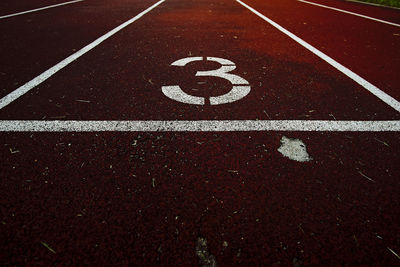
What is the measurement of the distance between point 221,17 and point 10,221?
7.33 metres

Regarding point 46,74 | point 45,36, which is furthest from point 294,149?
point 45,36

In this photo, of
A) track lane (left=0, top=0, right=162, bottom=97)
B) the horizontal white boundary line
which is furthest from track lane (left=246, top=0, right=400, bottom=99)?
track lane (left=0, top=0, right=162, bottom=97)

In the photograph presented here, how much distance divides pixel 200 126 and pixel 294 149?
866 millimetres

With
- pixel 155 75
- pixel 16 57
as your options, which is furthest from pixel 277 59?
pixel 16 57

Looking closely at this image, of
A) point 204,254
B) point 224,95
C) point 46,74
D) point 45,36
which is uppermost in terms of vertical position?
point 45,36

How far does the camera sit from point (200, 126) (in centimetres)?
244

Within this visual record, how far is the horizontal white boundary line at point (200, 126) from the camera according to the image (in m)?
2.38

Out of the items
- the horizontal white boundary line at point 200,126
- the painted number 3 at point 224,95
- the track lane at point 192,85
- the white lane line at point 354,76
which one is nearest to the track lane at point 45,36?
the track lane at point 192,85

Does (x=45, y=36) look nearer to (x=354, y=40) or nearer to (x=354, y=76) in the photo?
(x=354, y=76)

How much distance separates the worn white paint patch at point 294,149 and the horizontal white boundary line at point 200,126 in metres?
0.18

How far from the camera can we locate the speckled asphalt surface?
4.76 ft

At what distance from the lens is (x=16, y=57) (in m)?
4.07

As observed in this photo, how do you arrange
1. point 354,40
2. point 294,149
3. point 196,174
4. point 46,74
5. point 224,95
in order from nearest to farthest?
point 196,174, point 294,149, point 224,95, point 46,74, point 354,40

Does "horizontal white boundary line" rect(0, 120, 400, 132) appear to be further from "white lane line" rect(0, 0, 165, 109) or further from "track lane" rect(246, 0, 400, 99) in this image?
"track lane" rect(246, 0, 400, 99)
